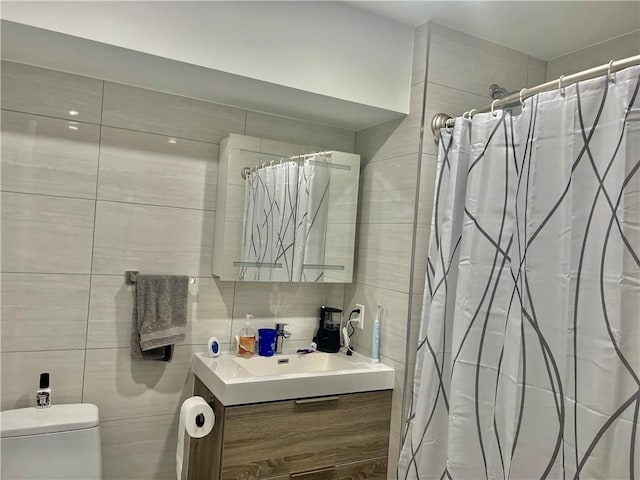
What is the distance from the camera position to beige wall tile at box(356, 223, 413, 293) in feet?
6.79

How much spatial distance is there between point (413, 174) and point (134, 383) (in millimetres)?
1513

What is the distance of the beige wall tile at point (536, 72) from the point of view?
2295 mm

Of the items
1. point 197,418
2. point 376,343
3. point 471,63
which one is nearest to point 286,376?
point 197,418

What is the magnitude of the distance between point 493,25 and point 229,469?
2.10 metres

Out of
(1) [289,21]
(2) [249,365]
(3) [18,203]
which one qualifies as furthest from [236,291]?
(1) [289,21]

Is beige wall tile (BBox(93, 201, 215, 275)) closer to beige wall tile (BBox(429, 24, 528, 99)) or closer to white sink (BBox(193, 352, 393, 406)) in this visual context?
white sink (BBox(193, 352, 393, 406))

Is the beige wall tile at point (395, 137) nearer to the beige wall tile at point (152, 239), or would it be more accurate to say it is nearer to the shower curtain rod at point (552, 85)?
the shower curtain rod at point (552, 85)

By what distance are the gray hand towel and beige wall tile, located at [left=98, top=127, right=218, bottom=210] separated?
1.16ft

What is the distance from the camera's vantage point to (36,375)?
188 centimetres

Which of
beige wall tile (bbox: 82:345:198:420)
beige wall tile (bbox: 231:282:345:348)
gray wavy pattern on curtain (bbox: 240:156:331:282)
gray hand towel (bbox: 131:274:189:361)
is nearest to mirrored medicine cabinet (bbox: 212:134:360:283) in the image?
gray wavy pattern on curtain (bbox: 240:156:331:282)

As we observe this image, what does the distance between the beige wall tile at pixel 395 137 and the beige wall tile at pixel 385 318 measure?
65cm

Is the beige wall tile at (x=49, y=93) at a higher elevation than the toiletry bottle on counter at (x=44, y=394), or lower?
higher

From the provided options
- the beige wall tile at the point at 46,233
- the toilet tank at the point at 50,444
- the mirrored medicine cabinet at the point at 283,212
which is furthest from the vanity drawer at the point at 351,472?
the beige wall tile at the point at 46,233

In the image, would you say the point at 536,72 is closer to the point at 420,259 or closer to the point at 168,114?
the point at 420,259
